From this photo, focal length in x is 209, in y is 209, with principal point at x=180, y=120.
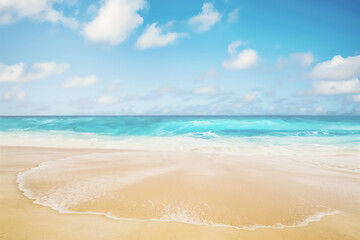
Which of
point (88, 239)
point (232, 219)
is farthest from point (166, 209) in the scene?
point (88, 239)

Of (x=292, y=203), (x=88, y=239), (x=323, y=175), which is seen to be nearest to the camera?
(x=88, y=239)

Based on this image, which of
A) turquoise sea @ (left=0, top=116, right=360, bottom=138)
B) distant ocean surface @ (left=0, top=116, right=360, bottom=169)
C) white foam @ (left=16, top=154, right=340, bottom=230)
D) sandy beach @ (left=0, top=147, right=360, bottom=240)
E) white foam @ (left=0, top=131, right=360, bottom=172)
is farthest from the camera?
turquoise sea @ (left=0, top=116, right=360, bottom=138)

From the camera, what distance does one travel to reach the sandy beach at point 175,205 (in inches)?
93.2

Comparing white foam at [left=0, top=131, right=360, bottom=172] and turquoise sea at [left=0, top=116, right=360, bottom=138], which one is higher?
turquoise sea at [left=0, top=116, right=360, bottom=138]

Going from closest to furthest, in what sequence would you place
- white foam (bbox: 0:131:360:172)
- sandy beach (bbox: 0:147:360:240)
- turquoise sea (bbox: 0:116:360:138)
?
sandy beach (bbox: 0:147:360:240) → white foam (bbox: 0:131:360:172) → turquoise sea (bbox: 0:116:360:138)

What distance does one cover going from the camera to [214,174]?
15.8 ft

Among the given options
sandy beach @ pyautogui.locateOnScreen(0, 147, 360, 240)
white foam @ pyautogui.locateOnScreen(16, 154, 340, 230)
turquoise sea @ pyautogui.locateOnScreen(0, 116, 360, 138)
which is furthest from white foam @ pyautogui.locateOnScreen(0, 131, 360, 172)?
white foam @ pyautogui.locateOnScreen(16, 154, 340, 230)

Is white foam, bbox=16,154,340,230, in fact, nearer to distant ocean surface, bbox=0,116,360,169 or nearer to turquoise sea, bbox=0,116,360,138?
distant ocean surface, bbox=0,116,360,169

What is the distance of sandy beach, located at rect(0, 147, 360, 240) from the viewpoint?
7.77 feet

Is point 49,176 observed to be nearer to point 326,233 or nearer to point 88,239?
point 88,239

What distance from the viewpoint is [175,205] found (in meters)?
3.06

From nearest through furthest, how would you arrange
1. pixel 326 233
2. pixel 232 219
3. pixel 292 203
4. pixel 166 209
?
pixel 326 233
pixel 232 219
pixel 166 209
pixel 292 203

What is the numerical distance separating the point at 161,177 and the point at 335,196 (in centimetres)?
325

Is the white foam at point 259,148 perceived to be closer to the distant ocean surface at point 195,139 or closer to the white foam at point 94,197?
the distant ocean surface at point 195,139
